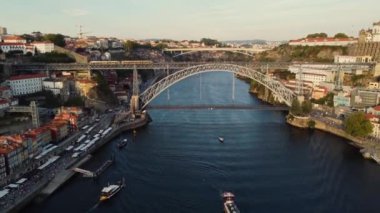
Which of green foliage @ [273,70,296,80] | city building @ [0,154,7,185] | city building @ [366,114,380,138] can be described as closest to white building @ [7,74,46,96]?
city building @ [0,154,7,185]

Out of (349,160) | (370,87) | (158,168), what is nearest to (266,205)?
(158,168)

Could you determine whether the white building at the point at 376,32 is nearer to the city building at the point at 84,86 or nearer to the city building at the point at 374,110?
the city building at the point at 374,110

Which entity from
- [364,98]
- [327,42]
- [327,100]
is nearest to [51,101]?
[327,100]

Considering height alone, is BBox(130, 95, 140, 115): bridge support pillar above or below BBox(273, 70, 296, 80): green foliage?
below

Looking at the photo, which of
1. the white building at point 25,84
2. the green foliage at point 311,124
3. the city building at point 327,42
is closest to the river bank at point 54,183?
the white building at point 25,84

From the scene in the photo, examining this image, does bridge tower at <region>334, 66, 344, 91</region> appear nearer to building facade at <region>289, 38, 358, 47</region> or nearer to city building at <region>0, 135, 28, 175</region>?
building facade at <region>289, 38, 358, 47</region>

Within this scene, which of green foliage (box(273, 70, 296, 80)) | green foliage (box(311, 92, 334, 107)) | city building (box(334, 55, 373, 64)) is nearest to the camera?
green foliage (box(311, 92, 334, 107))
